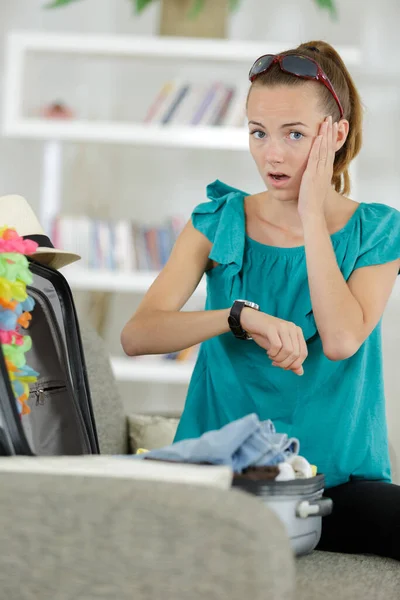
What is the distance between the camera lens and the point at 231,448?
3.51 ft

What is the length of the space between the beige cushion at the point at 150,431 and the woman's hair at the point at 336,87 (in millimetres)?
664

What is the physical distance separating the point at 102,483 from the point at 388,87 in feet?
12.0

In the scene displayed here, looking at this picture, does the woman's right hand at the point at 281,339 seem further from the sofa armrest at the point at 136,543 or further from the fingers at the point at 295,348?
the sofa armrest at the point at 136,543

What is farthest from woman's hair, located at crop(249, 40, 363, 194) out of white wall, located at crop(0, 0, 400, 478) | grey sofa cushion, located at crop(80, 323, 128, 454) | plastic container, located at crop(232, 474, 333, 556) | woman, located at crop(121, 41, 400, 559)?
white wall, located at crop(0, 0, 400, 478)

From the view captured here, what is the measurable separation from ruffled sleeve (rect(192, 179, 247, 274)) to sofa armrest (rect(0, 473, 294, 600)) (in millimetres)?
799

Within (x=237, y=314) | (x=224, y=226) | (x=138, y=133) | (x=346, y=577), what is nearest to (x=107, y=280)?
(x=138, y=133)

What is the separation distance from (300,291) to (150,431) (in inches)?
21.9

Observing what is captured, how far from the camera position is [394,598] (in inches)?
45.4

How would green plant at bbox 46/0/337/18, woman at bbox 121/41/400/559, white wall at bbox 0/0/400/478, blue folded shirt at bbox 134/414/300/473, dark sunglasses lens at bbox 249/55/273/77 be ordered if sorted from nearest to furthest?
1. blue folded shirt at bbox 134/414/300/473
2. woman at bbox 121/41/400/559
3. dark sunglasses lens at bbox 249/55/273/77
4. green plant at bbox 46/0/337/18
5. white wall at bbox 0/0/400/478

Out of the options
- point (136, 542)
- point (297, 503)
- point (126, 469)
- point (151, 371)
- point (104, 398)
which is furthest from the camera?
point (151, 371)

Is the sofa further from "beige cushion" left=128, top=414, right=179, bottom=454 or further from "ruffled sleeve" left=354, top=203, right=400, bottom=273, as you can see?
"beige cushion" left=128, top=414, right=179, bottom=454

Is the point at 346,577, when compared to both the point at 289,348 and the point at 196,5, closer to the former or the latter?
the point at 289,348

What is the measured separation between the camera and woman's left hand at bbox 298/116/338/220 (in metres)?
1.59

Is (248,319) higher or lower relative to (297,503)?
higher
